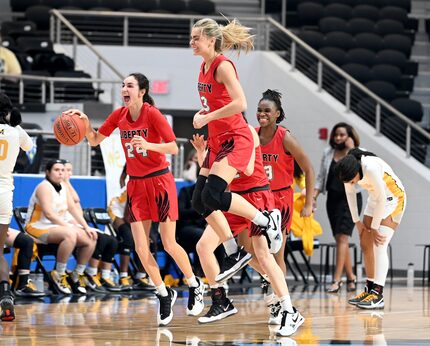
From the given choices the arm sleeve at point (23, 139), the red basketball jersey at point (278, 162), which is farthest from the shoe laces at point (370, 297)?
the arm sleeve at point (23, 139)

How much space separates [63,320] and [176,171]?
20.8 ft

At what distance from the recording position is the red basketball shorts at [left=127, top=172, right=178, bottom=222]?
7621 millimetres

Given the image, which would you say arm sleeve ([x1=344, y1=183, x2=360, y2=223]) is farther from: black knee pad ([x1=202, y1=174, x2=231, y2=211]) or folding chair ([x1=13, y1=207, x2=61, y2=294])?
folding chair ([x1=13, y1=207, x2=61, y2=294])

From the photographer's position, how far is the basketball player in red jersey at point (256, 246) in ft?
22.7

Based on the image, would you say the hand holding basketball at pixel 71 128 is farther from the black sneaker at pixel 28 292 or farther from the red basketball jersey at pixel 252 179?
the black sneaker at pixel 28 292

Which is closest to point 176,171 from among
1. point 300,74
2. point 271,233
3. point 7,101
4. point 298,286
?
point 298,286

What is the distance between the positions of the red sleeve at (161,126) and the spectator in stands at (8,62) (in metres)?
7.59

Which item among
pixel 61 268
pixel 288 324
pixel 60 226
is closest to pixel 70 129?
pixel 288 324

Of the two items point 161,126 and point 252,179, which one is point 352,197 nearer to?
point 252,179

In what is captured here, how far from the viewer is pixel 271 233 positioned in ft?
22.9

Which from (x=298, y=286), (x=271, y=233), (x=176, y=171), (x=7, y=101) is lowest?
(x=298, y=286)

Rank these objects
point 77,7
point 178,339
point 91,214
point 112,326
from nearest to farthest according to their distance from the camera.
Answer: point 178,339, point 112,326, point 91,214, point 77,7

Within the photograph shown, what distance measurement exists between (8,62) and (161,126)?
310 inches

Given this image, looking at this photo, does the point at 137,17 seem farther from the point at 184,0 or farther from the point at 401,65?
the point at 401,65
